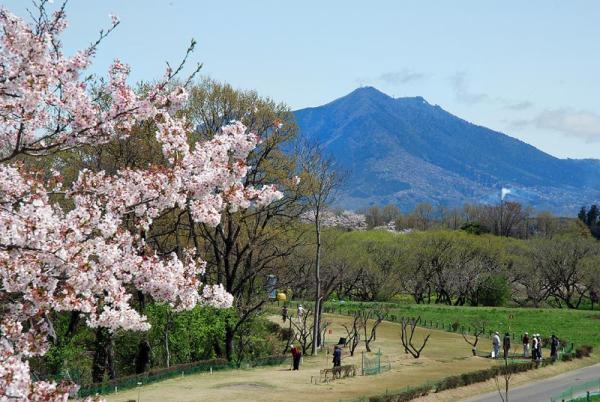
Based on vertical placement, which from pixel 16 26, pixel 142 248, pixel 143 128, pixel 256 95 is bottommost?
pixel 142 248

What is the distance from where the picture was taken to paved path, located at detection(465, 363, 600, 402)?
33250mm

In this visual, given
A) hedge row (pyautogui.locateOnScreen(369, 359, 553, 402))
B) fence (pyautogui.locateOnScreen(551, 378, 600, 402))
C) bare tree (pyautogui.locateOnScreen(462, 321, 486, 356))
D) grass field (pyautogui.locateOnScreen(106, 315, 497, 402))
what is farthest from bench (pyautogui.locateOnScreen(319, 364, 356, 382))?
bare tree (pyautogui.locateOnScreen(462, 321, 486, 356))

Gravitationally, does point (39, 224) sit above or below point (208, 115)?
below

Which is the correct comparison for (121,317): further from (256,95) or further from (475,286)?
(475,286)

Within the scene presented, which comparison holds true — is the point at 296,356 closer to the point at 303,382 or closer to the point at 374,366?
the point at 303,382

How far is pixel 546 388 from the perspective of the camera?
3625 cm

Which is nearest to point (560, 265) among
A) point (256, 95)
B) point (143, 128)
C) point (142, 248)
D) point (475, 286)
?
point (475, 286)

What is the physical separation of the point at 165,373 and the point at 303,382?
7.23 metres

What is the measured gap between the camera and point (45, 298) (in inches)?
399

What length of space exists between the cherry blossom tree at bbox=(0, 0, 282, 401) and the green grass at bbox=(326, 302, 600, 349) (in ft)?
161

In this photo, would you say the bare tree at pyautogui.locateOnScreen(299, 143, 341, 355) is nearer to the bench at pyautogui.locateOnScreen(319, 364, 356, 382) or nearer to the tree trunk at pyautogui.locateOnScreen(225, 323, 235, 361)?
the tree trunk at pyautogui.locateOnScreen(225, 323, 235, 361)

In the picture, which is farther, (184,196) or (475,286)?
(475,286)

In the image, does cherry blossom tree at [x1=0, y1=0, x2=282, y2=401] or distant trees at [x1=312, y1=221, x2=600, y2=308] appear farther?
distant trees at [x1=312, y1=221, x2=600, y2=308]

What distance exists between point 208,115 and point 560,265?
69124mm
